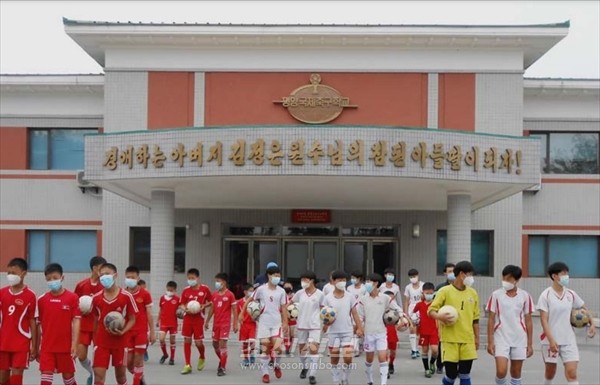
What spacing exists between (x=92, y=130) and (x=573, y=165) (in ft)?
54.1

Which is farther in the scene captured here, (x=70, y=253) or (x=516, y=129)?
(x=70, y=253)

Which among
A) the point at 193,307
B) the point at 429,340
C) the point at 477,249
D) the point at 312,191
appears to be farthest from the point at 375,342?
the point at 477,249

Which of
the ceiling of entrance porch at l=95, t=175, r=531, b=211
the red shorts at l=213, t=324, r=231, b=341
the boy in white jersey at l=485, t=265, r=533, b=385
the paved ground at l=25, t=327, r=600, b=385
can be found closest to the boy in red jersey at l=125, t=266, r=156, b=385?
the paved ground at l=25, t=327, r=600, b=385

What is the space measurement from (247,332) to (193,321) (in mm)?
1135

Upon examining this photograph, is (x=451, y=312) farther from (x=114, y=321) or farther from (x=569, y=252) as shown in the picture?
(x=569, y=252)

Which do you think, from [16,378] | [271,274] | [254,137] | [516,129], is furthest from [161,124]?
[16,378]

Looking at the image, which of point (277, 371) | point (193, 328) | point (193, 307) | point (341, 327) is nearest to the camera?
point (341, 327)

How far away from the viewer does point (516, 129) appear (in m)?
24.9

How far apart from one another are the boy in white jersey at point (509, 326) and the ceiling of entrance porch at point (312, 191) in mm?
8331

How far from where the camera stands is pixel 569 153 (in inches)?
1054

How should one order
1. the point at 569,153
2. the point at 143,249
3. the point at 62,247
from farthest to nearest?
the point at 62,247, the point at 569,153, the point at 143,249

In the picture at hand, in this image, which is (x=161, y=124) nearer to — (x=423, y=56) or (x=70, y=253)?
(x=70, y=253)

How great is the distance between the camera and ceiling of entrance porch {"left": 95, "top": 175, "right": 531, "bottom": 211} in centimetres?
1925

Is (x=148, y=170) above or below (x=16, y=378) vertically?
above
